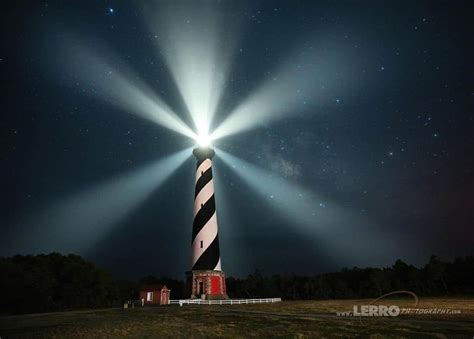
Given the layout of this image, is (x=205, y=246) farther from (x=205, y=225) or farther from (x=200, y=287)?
(x=200, y=287)

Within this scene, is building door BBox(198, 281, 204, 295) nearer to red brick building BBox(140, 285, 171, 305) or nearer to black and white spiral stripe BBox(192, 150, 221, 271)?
black and white spiral stripe BBox(192, 150, 221, 271)

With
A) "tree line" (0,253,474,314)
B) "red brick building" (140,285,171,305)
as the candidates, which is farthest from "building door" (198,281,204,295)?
"tree line" (0,253,474,314)

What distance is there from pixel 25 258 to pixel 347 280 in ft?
178

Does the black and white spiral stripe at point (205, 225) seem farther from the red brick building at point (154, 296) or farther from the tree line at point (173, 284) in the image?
the tree line at point (173, 284)

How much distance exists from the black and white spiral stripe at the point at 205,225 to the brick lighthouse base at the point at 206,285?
0.65 metres

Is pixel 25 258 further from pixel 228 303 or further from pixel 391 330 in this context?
pixel 391 330

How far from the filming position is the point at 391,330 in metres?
12.5

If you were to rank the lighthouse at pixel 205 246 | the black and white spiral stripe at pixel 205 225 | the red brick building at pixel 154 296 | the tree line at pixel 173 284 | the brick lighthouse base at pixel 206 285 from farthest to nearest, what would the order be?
the black and white spiral stripe at pixel 205 225, the lighthouse at pixel 205 246, the brick lighthouse base at pixel 206 285, the red brick building at pixel 154 296, the tree line at pixel 173 284

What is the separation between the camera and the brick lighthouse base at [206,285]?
36.7m

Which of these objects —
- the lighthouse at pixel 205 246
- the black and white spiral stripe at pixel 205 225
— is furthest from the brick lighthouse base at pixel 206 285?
the black and white spiral stripe at pixel 205 225

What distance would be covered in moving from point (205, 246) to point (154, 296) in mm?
7359

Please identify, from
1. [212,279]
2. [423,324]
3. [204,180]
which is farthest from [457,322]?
[204,180]

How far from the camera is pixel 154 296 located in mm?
34719

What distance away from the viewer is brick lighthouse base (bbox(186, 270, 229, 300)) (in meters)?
36.7
